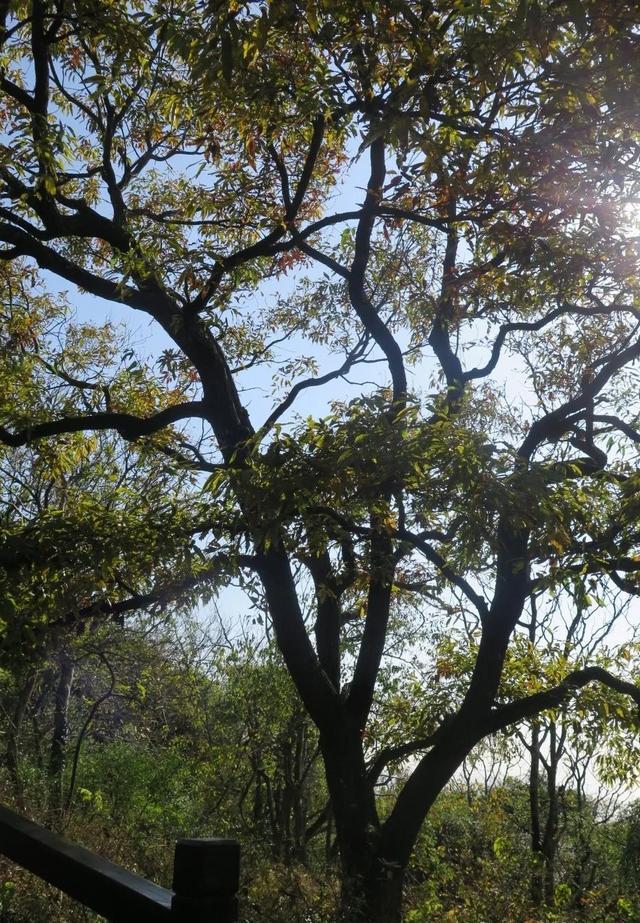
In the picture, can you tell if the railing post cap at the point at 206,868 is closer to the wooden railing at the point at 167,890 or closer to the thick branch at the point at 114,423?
the wooden railing at the point at 167,890

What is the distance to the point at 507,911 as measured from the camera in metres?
6.77

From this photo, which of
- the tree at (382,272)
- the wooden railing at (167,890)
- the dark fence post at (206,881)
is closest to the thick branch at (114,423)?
the tree at (382,272)

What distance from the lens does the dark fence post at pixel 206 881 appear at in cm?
182

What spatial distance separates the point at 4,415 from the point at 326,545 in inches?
108

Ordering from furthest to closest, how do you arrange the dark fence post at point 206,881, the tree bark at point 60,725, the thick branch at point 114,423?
the tree bark at point 60,725 → the thick branch at point 114,423 → the dark fence post at point 206,881

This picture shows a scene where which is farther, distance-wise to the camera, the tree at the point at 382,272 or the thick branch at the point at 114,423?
the thick branch at the point at 114,423


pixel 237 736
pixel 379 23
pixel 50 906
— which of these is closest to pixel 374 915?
pixel 50 906

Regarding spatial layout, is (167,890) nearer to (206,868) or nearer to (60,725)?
(206,868)

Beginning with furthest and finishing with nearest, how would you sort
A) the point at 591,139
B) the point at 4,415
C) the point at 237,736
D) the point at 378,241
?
the point at 237,736 → the point at 378,241 → the point at 4,415 → the point at 591,139

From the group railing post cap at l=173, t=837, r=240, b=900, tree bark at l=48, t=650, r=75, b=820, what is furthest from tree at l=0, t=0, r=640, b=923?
tree bark at l=48, t=650, r=75, b=820

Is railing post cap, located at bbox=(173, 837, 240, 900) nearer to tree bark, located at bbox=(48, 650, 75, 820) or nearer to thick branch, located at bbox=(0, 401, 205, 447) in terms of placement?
thick branch, located at bbox=(0, 401, 205, 447)

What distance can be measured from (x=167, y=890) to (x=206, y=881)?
4.8 inches

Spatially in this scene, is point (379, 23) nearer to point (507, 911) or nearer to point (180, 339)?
point (180, 339)

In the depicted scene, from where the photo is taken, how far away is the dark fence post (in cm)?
182
